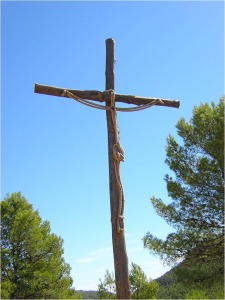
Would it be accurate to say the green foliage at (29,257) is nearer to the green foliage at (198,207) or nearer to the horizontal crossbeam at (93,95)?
the green foliage at (198,207)

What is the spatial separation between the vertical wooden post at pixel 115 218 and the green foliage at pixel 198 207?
23.4 ft

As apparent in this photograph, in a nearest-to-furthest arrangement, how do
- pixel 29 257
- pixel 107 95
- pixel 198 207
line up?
pixel 107 95 → pixel 198 207 → pixel 29 257

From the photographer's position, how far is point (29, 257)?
547 inches

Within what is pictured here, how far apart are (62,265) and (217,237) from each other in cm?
720

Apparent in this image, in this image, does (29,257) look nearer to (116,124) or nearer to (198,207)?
(198,207)

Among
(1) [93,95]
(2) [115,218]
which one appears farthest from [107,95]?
(2) [115,218]

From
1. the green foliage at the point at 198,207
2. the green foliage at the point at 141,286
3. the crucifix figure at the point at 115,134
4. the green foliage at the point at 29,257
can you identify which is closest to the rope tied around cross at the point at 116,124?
the crucifix figure at the point at 115,134

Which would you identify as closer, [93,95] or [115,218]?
[115,218]

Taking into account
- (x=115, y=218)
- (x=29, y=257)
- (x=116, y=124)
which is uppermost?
(x=116, y=124)

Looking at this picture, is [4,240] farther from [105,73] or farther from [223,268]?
[105,73]

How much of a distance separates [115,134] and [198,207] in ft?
25.3

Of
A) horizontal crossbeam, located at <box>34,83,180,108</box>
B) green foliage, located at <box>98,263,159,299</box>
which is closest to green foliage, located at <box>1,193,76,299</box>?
green foliage, located at <box>98,263,159,299</box>

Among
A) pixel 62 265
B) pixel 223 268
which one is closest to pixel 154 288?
pixel 62 265

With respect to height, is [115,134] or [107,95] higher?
[107,95]
